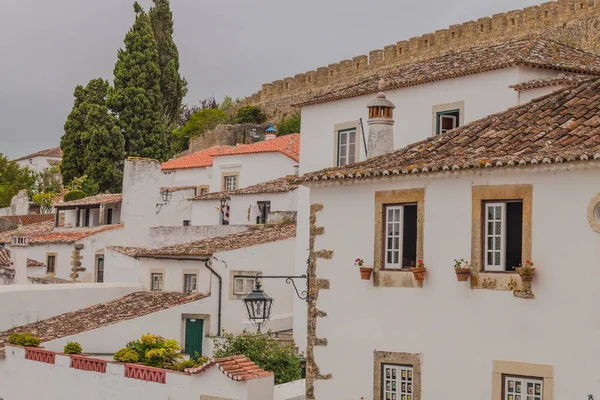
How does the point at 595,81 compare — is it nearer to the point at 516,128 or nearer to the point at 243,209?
the point at 516,128

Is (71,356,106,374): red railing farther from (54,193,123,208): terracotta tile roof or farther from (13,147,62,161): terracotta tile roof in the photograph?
(13,147,62,161): terracotta tile roof

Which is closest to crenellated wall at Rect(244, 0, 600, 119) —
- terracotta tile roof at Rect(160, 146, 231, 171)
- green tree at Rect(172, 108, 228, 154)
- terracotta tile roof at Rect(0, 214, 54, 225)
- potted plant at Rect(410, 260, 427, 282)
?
green tree at Rect(172, 108, 228, 154)

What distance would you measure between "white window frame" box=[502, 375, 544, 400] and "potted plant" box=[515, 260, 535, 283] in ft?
4.51

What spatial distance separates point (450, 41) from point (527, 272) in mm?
41906

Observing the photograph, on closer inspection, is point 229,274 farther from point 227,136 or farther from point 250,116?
point 250,116

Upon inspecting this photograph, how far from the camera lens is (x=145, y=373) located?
59.1ft

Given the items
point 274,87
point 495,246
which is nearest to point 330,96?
point 495,246

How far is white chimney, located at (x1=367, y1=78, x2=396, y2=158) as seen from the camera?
18.0m

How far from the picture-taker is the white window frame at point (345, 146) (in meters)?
23.1

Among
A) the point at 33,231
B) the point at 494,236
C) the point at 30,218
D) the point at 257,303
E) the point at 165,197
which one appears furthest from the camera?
the point at 30,218

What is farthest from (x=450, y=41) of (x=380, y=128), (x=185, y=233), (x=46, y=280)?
(x=380, y=128)

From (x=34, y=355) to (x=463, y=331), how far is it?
36.5 feet

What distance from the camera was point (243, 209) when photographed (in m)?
35.8

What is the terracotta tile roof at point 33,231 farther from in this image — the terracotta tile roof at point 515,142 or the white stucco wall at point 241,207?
the terracotta tile roof at point 515,142
